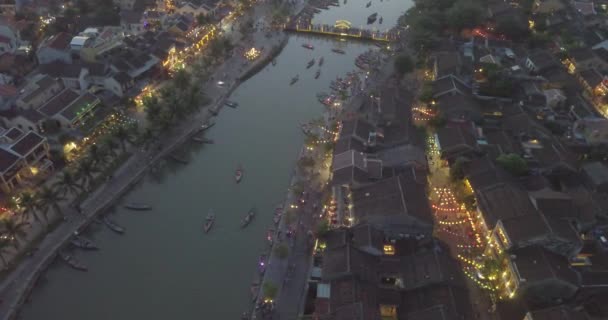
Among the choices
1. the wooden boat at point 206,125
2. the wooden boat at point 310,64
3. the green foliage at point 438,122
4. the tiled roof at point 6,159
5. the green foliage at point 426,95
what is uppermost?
the wooden boat at point 310,64

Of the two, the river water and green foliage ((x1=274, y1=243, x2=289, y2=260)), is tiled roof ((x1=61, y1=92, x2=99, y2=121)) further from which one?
green foliage ((x1=274, y1=243, x2=289, y2=260))

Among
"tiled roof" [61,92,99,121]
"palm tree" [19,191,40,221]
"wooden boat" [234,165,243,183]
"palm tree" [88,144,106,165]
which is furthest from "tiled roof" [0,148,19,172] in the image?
"wooden boat" [234,165,243,183]

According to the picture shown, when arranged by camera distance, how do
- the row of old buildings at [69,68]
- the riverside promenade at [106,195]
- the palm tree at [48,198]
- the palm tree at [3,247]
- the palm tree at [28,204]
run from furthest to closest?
the row of old buildings at [69,68] → the palm tree at [48,198] → the palm tree at [28,204] → the riverside promenade at [106,195] → the palm tree at [3,247]

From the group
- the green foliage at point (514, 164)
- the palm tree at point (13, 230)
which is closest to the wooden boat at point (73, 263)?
the palm tree at point (13, 230)

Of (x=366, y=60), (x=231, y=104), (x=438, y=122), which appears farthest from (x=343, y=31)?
(x=438, y=122)

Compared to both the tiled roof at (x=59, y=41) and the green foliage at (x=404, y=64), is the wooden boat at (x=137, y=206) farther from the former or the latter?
the green foliage at (x=404, y=64)

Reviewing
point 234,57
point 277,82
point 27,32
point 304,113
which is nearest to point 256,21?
point 234,57

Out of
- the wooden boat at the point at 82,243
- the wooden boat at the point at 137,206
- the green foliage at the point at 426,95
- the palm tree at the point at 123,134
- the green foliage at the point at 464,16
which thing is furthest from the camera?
the green foliage at the point at 464,16
